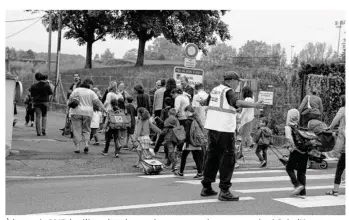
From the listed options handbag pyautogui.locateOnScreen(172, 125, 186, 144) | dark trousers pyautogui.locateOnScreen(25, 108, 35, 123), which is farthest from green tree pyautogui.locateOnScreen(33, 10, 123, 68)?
handbag pyautogui.locateOnScreen(172, 125, 186, 144)

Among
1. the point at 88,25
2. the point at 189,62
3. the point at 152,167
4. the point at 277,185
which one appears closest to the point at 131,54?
the point at 88,25

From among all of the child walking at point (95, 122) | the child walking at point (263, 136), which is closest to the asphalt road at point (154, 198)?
the child walking at point (263, 136)

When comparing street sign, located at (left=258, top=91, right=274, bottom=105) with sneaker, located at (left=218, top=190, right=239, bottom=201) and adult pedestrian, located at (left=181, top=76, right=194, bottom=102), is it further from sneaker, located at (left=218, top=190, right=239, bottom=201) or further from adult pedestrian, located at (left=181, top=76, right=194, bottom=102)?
sneaker, located at (left=218, top=190, right=239, bottom=201)

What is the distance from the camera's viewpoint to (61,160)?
1168 cm

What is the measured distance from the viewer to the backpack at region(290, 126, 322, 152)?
8.23 metres

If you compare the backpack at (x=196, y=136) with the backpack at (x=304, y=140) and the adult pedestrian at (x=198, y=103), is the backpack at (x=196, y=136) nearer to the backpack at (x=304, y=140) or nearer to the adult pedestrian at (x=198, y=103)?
the adult pedestrian at (x=198, y=103)

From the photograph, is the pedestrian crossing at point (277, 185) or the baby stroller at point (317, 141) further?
the baby stroller at point (317, 141)

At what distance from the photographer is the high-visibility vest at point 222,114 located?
773cm

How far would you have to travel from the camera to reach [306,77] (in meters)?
18.5

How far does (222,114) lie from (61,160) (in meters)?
5.23

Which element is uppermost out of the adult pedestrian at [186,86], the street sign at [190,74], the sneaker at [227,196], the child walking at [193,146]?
the street sign at [190,74]

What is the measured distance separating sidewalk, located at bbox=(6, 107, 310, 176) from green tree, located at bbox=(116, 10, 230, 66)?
22911 mm

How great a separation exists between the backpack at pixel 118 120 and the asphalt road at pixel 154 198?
2.17 metres

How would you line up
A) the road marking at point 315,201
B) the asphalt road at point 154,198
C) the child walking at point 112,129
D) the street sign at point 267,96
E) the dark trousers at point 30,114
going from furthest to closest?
the dark trousers at point 30,114
the street sign at point 267,96
the child walking at point 112,129
the road marking at point 315,201
the asphalt road at point 154,198
